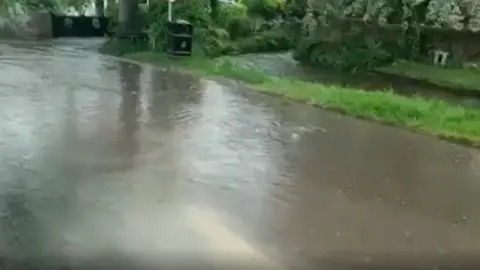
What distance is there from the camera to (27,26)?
26.3 metres

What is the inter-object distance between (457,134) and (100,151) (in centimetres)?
484

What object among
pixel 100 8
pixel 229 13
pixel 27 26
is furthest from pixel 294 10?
pixel 27 26

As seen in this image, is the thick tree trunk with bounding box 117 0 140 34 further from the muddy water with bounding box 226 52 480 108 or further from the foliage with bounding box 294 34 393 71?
the foliage with bounding box 294 34 393 71

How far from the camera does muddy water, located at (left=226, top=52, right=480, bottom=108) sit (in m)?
15.9

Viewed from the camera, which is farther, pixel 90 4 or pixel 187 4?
pixel 90 4

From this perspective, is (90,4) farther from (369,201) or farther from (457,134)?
(369,201)

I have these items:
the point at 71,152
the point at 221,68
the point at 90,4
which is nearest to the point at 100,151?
the point at 71,152

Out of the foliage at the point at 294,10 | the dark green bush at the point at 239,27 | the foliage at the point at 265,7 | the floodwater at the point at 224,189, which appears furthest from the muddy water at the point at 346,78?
the foliage at the point at 265,7

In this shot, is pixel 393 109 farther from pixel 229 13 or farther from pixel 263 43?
pixel 263 43

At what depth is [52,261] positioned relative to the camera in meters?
5.07

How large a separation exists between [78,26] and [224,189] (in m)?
22.8

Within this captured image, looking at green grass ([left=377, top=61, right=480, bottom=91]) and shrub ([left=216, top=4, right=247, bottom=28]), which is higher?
shrub ([left=216, top=4, right=247, bottom=28])

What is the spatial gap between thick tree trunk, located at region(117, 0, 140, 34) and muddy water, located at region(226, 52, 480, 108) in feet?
10.7

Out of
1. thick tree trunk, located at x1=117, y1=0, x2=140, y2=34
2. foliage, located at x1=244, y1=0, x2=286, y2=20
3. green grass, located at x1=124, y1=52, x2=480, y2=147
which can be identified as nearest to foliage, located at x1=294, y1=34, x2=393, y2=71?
thick tree trunk, located at x1=117, y1=0, x2=140, y2=34
